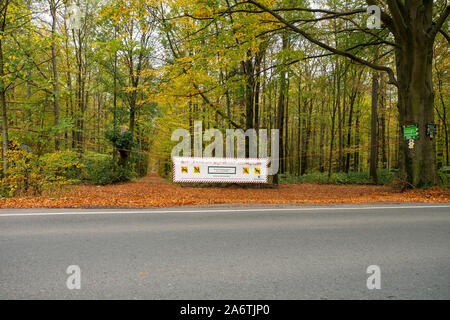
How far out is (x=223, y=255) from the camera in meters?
3.51

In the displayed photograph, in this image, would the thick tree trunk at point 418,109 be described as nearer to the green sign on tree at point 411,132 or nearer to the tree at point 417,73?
the tree at point 417,73

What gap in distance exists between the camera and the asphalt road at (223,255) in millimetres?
2551

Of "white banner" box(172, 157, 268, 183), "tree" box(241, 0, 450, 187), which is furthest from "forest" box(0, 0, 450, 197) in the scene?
"white banner" box(172, 157, 268, 183)

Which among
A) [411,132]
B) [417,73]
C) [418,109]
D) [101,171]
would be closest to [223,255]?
[411,132]

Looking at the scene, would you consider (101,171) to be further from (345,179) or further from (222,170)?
(345,179)

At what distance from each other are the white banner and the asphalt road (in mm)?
9476
